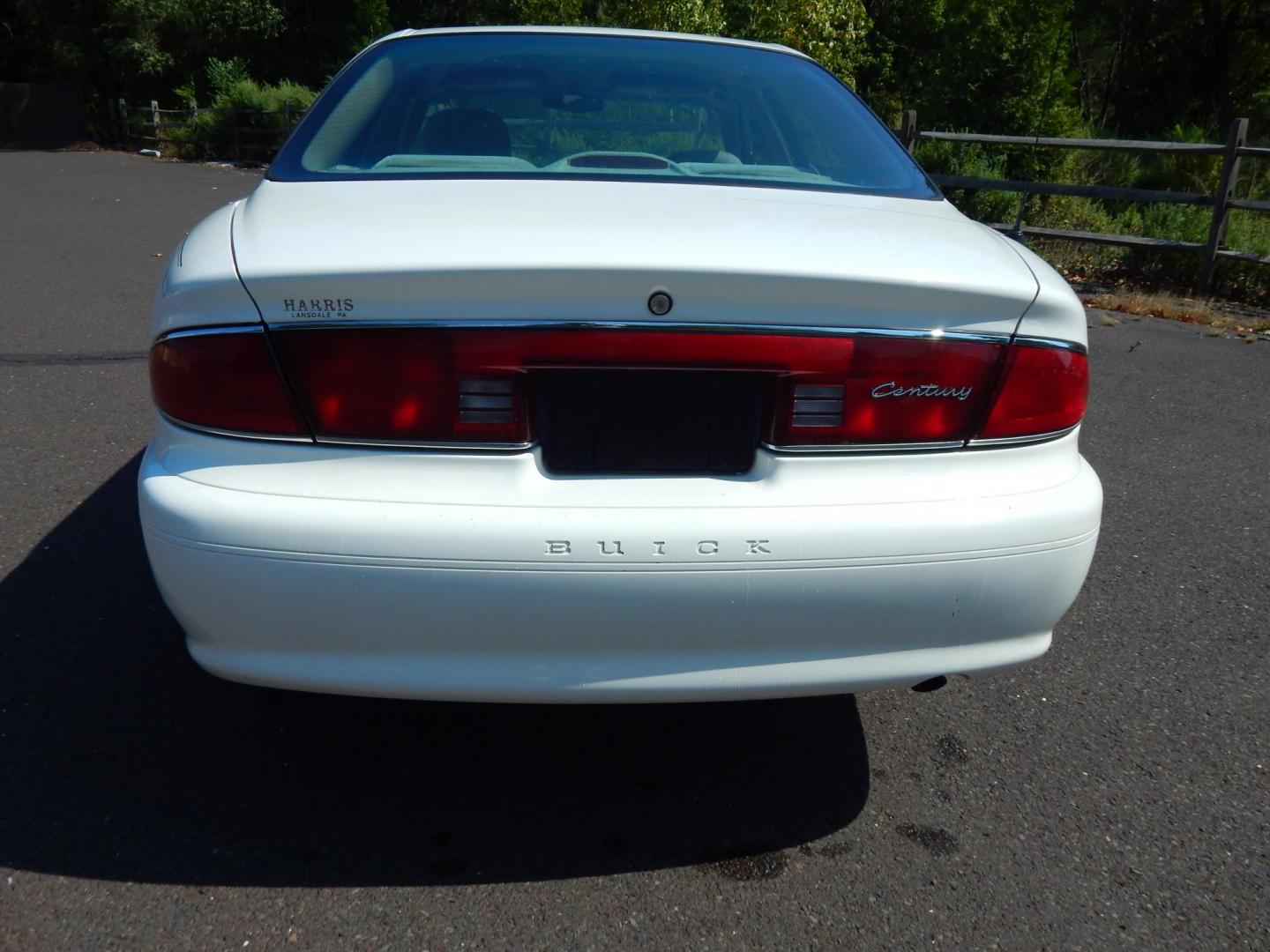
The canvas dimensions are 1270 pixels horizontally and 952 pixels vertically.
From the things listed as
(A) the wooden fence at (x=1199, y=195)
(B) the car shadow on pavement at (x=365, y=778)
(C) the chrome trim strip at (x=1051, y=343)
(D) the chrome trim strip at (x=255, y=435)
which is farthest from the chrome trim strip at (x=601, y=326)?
(A) the wooden fence at (x=1199, y=195)

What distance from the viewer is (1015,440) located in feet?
6.81

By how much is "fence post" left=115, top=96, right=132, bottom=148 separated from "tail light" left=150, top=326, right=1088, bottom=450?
33618 mm

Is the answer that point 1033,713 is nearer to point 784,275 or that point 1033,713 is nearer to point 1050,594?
point 1050,594

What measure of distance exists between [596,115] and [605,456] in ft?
→ 4.68

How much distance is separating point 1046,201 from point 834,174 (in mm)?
9741

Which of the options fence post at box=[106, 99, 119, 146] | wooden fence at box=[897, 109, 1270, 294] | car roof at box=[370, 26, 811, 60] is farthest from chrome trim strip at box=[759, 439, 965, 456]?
fence post at box=[106, 99, 119, 146]

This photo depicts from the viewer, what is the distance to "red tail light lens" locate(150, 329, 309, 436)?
74.8 inches

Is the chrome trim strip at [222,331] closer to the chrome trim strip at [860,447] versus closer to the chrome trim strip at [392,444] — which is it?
the chrome trim strip at [392,444]

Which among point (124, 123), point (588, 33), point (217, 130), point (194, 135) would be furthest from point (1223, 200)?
point (124, 123)

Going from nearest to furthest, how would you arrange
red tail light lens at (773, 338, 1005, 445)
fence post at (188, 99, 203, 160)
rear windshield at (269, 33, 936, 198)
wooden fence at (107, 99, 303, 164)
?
red tail light lens at (773, 338, 1005, 445)
rear windshield at (269, 33, 936, 198)
wooden fence at (107, 99, 303, 164)
fence post at (188, 99, 203, 160)

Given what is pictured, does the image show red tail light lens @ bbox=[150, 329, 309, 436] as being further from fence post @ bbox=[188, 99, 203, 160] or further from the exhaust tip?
fence post @ bbox=[188, 99, 203, 160]

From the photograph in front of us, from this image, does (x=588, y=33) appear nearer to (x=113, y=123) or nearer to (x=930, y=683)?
(x=930, y=683)

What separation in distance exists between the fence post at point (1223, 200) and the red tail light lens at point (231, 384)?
922cm

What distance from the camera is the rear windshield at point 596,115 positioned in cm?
271
